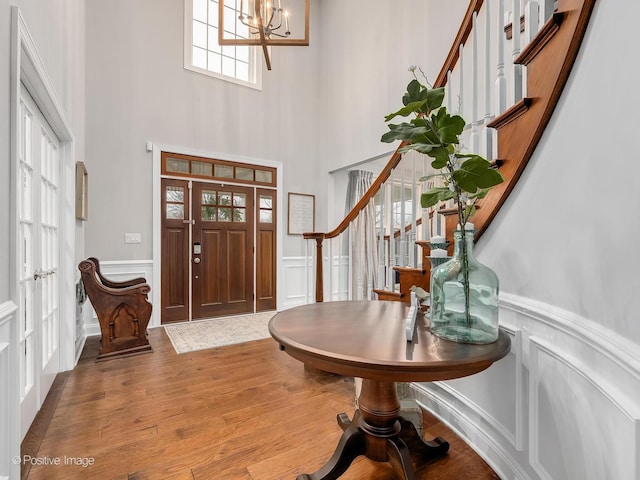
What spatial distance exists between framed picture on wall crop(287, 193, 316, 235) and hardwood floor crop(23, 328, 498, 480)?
2454 mm

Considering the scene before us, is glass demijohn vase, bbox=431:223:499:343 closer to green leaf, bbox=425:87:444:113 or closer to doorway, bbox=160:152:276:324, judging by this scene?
green leaf, bbox=425:87:444:113

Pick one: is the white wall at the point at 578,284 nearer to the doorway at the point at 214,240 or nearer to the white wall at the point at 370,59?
the white wall at the point at 370,59

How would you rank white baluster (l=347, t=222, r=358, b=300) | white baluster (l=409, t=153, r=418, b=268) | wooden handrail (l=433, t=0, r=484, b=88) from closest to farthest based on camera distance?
1. wooden handrail (l=433, t=0, r=484, b=88)
2. white baluster (l=409, t=153, r=418, b=268)
3. white baluster (l=347, t=222, r=358, b=300)

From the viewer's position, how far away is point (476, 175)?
93 centimetres

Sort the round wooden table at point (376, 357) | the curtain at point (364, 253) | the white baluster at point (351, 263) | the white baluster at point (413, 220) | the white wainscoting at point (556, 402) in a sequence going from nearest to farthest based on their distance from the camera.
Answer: the white wainscoting at point (556, 402) → the round wooden table at point (376, 357) → the white baluster at point (413, 220) → the curtain at point (364, 253) → the white baluster at point (351, 263)

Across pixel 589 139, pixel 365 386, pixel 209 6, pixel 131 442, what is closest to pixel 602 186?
pixel 589 139

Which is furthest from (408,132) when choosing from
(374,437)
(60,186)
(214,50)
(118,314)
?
(214,50)

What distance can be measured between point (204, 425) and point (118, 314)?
1610 mm

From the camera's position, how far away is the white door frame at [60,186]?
46.0 inches

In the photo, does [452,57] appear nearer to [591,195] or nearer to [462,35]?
[462,35]

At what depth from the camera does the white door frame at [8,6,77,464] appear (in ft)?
3.83

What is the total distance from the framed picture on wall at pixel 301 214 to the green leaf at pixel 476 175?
12.6 feet

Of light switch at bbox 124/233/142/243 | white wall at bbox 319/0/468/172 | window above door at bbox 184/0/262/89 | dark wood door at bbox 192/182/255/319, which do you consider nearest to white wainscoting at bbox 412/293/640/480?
white wall at bbox 319/0/468/172

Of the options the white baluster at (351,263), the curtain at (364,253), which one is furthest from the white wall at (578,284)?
the white baluster at (351,263)
